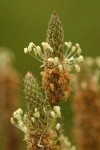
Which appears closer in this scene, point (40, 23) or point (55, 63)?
point (55, 63)

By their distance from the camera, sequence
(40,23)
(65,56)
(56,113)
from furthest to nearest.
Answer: (40,23), (65,56), (56,113)

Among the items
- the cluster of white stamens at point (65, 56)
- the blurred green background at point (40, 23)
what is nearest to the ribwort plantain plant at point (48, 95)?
the cluster of white stamens at point (65, 56)

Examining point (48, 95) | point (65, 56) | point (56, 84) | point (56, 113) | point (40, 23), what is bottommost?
point (56, 113)

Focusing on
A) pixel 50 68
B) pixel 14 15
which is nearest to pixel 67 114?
pixel 14 15

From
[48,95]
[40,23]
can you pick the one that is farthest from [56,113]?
[40,23]

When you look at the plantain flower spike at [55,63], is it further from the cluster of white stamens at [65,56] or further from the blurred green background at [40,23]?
the blurred green background at [40,23]

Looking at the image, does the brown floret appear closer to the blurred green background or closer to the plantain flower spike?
the plantain flower spike

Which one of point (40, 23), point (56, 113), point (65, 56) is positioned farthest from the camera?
point (40, 23)

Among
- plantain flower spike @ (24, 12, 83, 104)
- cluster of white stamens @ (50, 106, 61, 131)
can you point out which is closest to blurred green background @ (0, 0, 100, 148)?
plantain flower spike @ (24, 12, 83, 104)

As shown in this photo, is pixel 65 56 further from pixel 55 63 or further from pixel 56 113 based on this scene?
pixel 56 113
